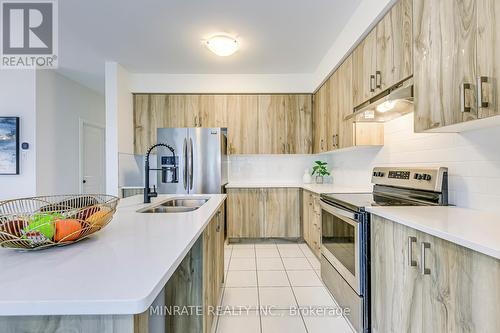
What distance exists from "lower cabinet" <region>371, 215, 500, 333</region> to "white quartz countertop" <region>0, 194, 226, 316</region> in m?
1.01

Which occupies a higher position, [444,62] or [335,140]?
[444,62]

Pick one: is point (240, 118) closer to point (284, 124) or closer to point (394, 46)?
point (284, 124)

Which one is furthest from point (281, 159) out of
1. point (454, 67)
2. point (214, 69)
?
point (454, 67)

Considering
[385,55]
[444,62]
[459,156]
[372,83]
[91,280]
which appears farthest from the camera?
[372,83]

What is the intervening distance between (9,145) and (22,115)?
16.3 inches

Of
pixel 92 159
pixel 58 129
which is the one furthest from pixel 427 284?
pixel 92 159

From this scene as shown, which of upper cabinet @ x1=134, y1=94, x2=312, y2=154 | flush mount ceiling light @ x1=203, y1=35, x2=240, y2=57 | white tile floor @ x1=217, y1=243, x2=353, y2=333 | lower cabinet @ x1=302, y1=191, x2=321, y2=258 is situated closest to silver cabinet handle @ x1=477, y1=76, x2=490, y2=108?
white tile floor @ x1=217, y1=243, x2=353, y2=333

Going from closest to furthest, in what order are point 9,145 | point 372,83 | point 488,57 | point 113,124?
point 488,57 → point 372,83 → point 9,145 → point 113,124

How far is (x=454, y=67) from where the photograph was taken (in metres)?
1.28

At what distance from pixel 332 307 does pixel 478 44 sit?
1909 mm

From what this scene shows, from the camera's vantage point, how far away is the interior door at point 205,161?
362 centimetres

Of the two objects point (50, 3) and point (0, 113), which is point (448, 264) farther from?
point (0, 113)

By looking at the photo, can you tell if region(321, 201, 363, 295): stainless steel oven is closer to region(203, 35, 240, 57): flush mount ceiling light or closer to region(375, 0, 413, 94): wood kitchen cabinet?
region(375, 0, 413, 94): wood kitchen cabinet
